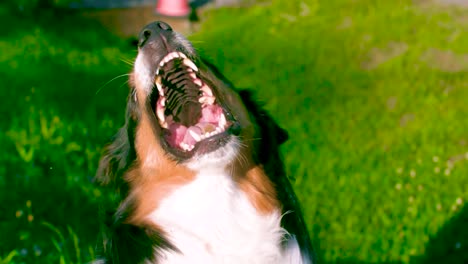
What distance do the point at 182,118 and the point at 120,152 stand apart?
0.29 metres

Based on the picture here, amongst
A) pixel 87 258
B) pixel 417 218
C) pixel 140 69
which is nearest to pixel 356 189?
pixel 417 218

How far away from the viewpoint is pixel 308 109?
7125mm

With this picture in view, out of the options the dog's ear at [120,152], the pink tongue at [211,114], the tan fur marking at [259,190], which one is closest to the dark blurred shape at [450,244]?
the tan fur marking at [259,190]

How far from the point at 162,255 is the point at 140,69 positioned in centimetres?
72

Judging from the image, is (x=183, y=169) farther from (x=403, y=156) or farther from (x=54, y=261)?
(x=403, y=156)

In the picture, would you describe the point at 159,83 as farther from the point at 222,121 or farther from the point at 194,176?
the point at 194,176

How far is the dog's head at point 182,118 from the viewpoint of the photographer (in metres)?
2.61

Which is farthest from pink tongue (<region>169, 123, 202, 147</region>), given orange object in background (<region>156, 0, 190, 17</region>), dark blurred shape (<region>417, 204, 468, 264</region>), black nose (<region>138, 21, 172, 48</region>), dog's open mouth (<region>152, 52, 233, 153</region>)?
orange object in background (<region>156, 0, 190, 17</region>)

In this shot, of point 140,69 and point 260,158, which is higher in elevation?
point 140,69

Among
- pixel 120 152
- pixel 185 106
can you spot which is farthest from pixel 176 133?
pixel 120 152

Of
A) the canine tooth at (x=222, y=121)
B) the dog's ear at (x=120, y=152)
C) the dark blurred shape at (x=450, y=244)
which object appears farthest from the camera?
the dark blurred shape at (x=450, y=244)

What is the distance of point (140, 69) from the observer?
265 cm

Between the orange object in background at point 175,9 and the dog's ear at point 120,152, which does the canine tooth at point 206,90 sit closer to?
the dog's ear at point 120,152

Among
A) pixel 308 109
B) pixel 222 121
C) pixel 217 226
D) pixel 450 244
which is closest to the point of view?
pixel 217 226
